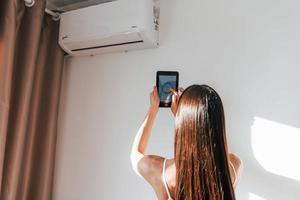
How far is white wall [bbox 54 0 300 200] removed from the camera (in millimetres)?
1223

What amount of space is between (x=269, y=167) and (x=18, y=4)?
143 centimetres

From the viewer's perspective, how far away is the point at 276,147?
47.9 inches

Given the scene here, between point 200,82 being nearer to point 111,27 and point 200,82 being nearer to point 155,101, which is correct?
point 155,101

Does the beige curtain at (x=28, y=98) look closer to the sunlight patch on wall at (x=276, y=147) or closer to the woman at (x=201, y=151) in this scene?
the woman at (x=201, y=151)

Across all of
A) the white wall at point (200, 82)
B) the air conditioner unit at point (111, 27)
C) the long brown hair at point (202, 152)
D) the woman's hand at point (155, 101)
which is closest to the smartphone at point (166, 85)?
the woman's hand at point (155, 101)

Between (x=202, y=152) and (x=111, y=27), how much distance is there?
0.90 meters

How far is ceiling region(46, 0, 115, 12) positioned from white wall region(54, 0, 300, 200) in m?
0.33

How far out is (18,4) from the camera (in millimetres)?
1429

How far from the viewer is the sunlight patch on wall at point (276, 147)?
3.88 feet

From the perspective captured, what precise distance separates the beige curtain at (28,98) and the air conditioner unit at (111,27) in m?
0.14

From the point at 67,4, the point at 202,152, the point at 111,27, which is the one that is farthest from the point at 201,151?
the point at 67,4

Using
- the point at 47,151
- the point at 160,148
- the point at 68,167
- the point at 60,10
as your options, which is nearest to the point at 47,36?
the point at 60,10

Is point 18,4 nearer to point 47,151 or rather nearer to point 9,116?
point 9,116

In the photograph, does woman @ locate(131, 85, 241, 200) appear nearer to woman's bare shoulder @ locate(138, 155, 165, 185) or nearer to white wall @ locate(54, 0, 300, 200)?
woman's bare shoulder @ locate(138, 155, 165, 185)
